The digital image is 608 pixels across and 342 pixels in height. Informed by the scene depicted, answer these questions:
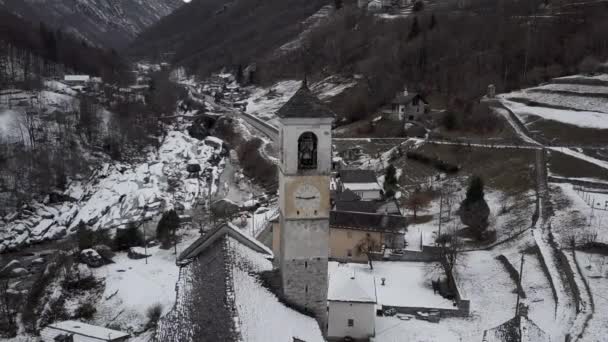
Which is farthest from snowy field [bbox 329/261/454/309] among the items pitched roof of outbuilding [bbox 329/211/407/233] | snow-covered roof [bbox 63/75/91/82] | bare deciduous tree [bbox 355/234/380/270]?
snow-covered roof [bbox 63/75/91/82]

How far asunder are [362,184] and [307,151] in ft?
72.4

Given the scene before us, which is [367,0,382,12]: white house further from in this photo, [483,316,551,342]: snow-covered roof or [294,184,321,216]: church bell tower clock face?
[294,184,321,216]: church bell tower clock face

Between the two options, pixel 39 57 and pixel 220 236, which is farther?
pixel 39 57

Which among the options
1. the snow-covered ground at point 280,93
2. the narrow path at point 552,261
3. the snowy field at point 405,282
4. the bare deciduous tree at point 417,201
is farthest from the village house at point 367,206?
the snow-covered ground at point 280,93

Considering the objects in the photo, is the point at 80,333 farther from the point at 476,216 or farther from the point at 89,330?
the point at 476,216

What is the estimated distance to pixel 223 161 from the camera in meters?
66.5

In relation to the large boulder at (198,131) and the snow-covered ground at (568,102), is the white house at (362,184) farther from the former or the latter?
the large boulder at (198,131)

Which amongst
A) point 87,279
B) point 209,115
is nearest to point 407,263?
point 87,279

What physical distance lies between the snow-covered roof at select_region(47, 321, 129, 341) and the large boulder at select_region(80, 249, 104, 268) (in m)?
7.13

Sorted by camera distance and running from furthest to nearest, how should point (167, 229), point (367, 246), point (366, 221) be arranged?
point (167, 229)
point (366, 221)
point (367, 246)

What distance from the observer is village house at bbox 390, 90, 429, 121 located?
56.9 m

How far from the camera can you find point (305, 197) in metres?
16.2

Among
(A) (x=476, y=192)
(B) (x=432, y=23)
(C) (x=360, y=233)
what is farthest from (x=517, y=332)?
(B) (x=432, y=23)

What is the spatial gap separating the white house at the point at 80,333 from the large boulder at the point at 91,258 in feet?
24.0
